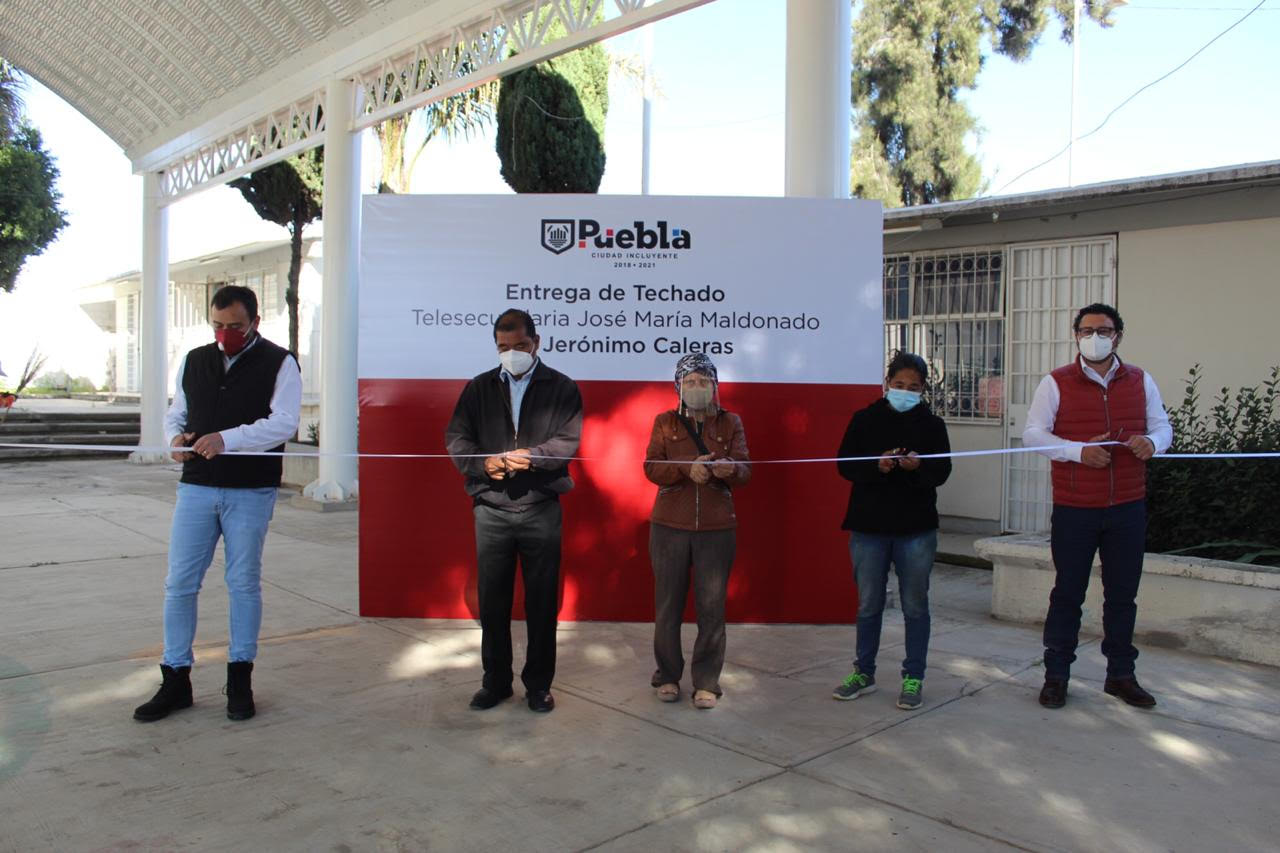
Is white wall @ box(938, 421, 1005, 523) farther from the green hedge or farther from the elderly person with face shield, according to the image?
the elderly person with face shield

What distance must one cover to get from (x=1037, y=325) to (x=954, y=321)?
31.8 inches

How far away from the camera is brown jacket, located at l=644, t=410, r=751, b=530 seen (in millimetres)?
4641

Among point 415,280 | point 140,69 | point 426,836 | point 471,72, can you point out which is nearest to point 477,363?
point 415,280

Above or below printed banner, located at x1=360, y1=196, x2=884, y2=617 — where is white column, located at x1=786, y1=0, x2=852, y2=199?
above

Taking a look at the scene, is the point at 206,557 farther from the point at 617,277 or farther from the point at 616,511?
the point at 617,277

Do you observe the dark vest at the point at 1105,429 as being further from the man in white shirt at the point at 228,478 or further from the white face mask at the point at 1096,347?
the man in white shirt at the point at 228,478

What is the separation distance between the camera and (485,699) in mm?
4484

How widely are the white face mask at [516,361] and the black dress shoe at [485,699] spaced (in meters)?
1.47

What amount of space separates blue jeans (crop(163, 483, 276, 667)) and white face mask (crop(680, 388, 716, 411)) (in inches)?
75.9

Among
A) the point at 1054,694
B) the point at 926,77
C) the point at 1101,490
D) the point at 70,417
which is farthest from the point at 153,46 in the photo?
the point at 926,77

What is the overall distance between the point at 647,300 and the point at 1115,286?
15.1 ft

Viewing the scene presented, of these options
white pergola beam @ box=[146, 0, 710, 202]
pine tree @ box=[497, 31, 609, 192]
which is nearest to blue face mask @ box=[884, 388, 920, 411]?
white pergola beam @ box=[146, 0, 710, 202]

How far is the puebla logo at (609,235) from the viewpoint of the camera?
5980 mm

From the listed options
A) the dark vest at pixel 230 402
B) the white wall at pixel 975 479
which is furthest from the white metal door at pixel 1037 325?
the dark vest at pixel 230 402
